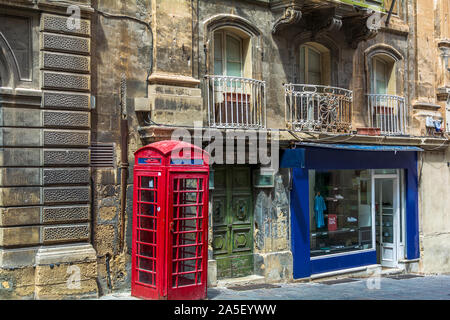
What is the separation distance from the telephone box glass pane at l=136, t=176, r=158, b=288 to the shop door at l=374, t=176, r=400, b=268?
851cm

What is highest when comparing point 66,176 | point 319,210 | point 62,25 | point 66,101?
point 62,25

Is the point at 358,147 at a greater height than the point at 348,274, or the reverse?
the point at 358,147

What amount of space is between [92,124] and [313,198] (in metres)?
6.21

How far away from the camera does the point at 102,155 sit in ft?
35.6

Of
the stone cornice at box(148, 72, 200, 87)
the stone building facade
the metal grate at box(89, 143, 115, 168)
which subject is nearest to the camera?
the stone building facade

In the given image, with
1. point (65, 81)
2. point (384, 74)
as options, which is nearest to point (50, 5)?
point (65, 81)

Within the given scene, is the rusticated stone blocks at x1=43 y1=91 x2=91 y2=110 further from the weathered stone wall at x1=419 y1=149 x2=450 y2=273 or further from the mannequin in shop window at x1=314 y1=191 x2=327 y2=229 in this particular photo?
the weathered stone wall at x1=419 y1=149 x2=450 y2=273

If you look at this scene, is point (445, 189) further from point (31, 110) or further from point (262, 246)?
point (31, 110)

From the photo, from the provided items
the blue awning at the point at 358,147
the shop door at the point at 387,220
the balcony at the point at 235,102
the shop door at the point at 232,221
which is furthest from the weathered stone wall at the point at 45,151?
the shop door at the point at 387,220

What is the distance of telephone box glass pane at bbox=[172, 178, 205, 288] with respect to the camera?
988cm

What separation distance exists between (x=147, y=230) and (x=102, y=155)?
5.85 ft

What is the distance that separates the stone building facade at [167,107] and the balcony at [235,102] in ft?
0.11

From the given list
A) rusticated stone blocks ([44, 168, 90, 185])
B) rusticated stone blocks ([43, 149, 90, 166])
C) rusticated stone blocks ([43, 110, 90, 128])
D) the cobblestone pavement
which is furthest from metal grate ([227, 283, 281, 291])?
rusticated stone blocks ([43, 110, 90, 128])

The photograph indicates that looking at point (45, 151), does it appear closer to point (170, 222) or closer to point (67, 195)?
point (67, 195)
